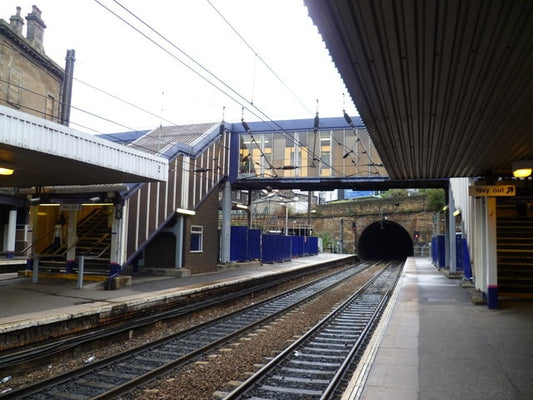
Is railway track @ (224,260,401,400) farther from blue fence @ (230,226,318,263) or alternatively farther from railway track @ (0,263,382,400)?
blue fence @ (230,226,318,263)

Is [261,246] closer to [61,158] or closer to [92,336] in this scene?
[61,158]

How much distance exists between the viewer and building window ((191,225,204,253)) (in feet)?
63.1

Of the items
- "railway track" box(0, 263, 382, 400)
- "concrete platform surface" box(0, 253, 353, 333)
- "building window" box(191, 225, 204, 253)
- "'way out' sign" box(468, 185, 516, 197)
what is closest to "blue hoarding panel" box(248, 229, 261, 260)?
"building window" box(191, 225, 204, 253)

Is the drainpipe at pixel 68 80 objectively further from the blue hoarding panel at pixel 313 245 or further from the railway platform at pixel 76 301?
the blue hoarding panel at pixel 313 245

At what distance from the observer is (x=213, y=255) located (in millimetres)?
20703

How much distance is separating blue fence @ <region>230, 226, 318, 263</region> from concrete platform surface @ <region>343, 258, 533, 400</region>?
12.9 m

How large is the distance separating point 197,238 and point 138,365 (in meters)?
12.2

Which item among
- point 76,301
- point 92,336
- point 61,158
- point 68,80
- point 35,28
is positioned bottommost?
point 92,336

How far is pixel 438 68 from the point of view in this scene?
5594mm

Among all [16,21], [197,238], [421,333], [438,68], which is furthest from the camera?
[16,21]

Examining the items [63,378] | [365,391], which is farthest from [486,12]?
[63,378]

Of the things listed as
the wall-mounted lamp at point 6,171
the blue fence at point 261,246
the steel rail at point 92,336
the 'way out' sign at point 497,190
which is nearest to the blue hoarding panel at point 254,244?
the blue fence at point 261,246

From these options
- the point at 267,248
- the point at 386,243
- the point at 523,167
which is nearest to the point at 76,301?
the point at 523,167

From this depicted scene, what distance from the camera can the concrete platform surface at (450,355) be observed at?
17.0 feet
